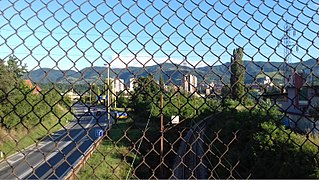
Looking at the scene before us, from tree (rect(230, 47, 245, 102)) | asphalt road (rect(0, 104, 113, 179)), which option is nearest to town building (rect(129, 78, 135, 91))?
asphalt road (rect(0, 104, 113, 179))

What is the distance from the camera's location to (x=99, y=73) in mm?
1778

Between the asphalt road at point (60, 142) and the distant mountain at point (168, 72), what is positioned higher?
the distant mountain at point (168, 72)

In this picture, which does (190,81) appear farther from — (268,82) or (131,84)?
(268,82)

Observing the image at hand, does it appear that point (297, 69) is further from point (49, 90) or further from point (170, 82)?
point (49, 90)

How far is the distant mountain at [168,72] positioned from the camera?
1.78 metres

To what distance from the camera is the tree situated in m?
1.96

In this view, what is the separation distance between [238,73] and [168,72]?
473 millimetres

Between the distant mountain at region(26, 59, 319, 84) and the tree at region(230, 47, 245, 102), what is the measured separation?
3 cm

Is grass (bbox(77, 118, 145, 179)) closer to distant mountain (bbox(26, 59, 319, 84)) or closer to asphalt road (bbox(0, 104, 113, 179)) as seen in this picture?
asphalt road (bbox(0, 104, 113, 179))

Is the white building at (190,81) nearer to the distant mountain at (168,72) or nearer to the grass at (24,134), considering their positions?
the distant mountain at (168,72)

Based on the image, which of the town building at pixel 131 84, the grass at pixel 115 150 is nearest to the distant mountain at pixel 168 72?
the town building at pixel 131 84

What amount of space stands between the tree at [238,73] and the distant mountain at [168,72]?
33 mm

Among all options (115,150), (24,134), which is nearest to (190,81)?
(115,150)

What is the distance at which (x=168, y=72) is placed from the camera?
1899 mm
